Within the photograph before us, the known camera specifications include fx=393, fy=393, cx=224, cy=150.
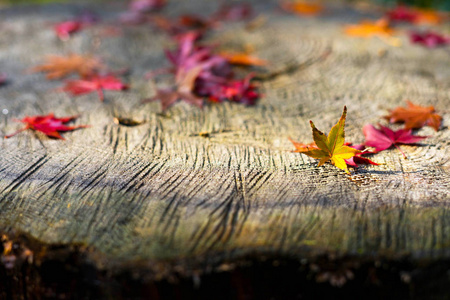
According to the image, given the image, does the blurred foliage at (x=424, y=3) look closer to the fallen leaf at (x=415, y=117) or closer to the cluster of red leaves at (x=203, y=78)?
the cluster of red leaves at (x=203, y=78)

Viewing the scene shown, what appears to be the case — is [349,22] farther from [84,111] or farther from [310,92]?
[84,111]

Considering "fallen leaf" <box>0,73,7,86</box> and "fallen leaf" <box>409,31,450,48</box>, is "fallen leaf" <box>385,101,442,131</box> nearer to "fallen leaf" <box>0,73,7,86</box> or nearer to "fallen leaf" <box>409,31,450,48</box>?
"fallen leaf" <box>409,31,450,48</box>

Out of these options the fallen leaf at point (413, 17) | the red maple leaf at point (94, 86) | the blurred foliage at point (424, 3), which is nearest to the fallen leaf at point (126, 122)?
the red maple leaf at point (94, 86)

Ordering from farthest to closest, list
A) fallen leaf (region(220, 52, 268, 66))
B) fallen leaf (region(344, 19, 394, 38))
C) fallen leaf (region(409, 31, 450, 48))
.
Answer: fallen leaf (region(344, 19, 394, 38))
fallen leaf (region(409, 31, 450, 48))
fallen leaf (region(220, 52, 268, 66))

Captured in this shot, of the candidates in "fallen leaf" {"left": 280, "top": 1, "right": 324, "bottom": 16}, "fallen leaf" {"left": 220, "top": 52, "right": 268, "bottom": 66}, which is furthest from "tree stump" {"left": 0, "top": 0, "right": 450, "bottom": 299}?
"fallen leaf" {"left": 280, "top": 1, "right": 324, "bottom": 16}

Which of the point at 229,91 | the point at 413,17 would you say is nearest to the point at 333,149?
the point at 229,91

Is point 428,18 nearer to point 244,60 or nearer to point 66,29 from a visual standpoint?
point 244,60
